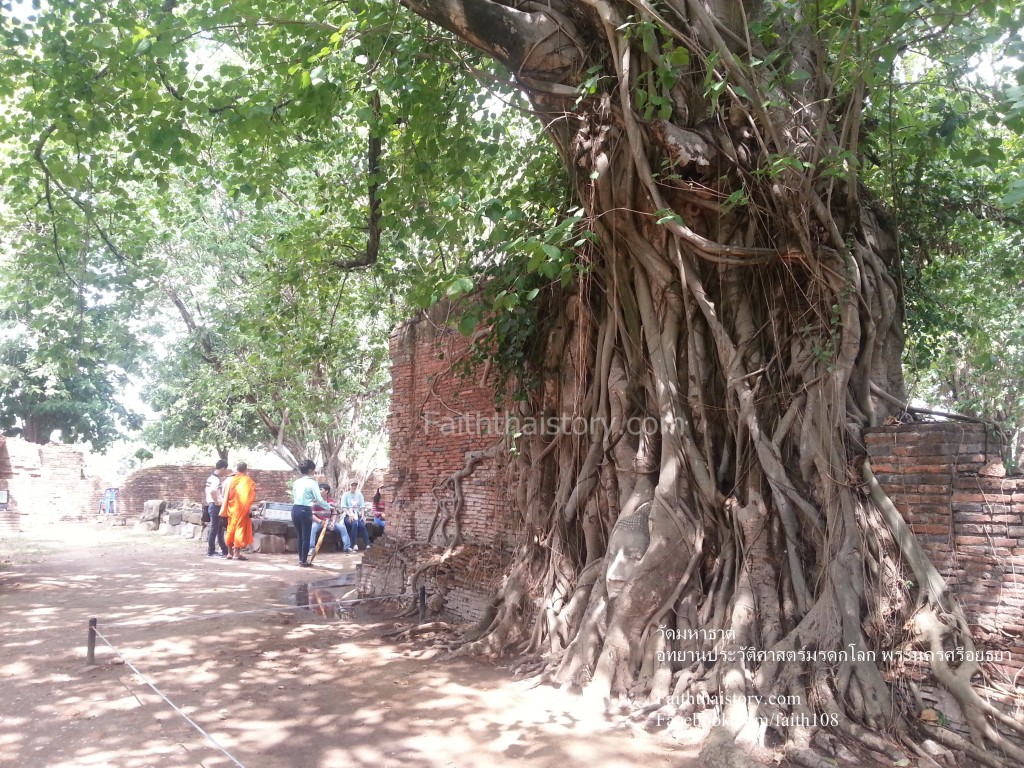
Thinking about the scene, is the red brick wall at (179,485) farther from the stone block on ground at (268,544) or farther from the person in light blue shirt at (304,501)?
the person in light blue shirt at (304,501)

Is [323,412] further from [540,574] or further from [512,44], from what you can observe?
[512,44]

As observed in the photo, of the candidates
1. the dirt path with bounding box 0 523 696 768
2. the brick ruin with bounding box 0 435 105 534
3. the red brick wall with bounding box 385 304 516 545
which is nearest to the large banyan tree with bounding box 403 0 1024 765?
the dirt path with bounding box 0 523 696 768

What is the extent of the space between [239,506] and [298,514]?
35.1 inches

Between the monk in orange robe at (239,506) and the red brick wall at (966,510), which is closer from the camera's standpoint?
the red brick wall at (966,510)

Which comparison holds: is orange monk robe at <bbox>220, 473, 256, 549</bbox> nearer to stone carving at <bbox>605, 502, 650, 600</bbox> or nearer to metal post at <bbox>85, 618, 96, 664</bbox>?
metal post at <bbox>85, 618, 96, 664</bbox>

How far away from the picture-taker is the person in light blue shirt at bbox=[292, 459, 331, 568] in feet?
33.6

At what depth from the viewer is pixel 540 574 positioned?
591 centimetres

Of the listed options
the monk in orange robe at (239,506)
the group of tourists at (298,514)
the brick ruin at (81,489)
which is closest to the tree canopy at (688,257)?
the monk in orange robe at (239,506)

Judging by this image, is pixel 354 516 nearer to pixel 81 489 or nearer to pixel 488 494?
pixel 488 494

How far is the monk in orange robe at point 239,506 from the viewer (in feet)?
33.8

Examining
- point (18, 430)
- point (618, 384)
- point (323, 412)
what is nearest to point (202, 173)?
point (618, 384)

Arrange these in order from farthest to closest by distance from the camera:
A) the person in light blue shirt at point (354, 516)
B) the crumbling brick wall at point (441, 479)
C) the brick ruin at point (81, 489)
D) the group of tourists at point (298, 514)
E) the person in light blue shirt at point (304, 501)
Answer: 1. the brick ruin at point (81, 489)
2. the person in light blue shirt at point (354, 516)
3. the group of tourists at point (298, 514)
4. the person in light blue shirt at point (304, 501)
5. the crumbling brick wall at point (441, 479)

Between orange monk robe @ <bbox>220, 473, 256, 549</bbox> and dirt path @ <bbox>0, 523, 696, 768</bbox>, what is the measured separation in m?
2.40

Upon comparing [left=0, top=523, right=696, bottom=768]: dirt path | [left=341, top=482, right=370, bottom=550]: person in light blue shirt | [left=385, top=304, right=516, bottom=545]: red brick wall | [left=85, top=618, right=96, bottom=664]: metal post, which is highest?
[left=385, top=304, right=516, bottom=545]: red brick wall
